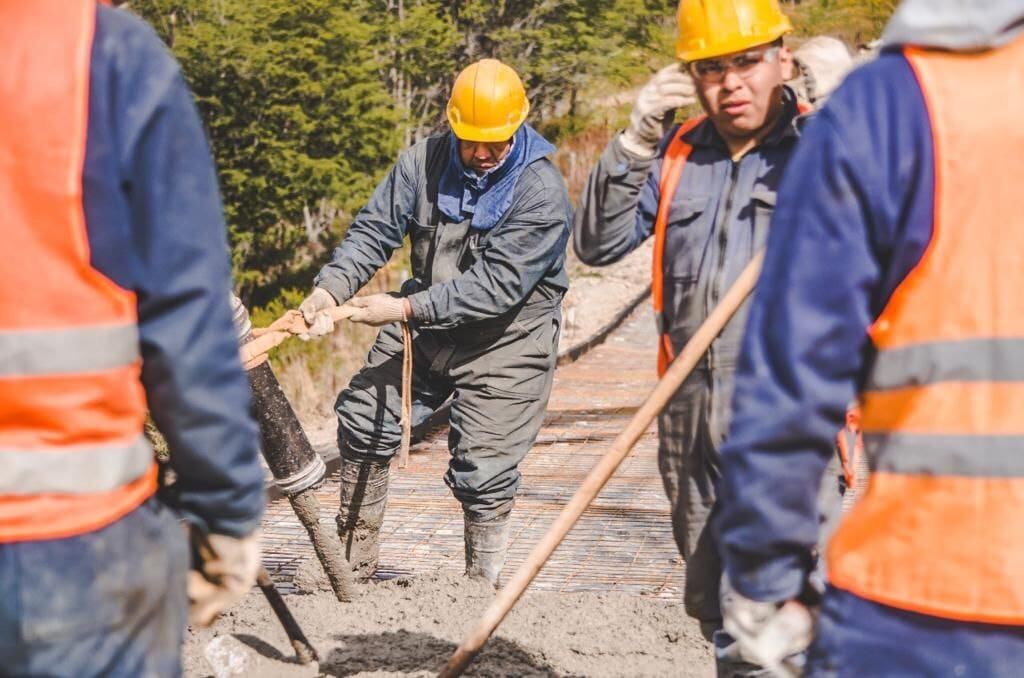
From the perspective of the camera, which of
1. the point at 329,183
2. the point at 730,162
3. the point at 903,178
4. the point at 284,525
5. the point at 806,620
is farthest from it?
the point at 329,183

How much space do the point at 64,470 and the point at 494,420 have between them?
10.2ft

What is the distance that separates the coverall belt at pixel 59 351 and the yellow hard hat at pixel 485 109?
3.02 metres

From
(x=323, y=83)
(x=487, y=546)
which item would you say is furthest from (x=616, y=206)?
(x=323, y=83)

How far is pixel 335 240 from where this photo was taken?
17031mm

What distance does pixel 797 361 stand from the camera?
162 centimetres

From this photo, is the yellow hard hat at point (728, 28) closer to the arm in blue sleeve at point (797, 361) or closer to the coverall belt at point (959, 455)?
the arm in blue sleeve at point (797, 361)

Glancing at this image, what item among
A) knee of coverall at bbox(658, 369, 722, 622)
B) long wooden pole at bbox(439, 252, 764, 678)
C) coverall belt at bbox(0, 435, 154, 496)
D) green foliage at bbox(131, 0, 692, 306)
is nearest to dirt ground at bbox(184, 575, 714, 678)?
long wooden pole at bbox(439, 252, 764, 678)

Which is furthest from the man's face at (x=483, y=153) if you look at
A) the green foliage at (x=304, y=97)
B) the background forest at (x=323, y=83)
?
the green foliage at (x=304, y=97)

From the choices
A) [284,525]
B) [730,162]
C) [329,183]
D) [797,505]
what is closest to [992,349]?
[797,505]

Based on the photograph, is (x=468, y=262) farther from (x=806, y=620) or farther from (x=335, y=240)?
(x=335, y=240)

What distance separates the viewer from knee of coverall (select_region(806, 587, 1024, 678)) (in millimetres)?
1555

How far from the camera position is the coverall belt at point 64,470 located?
5.28 feet

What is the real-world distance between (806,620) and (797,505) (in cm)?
24

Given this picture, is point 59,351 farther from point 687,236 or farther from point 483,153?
point 483,153
